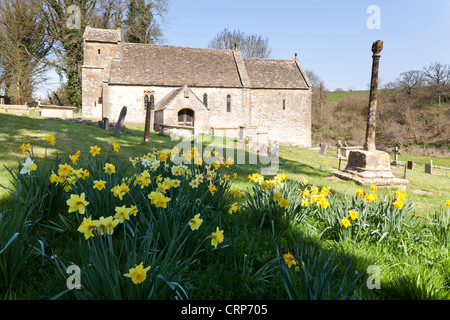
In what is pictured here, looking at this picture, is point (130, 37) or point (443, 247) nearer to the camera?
point (443, 247)

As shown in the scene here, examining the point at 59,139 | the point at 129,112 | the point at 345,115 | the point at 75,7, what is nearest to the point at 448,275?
the point at 59,139

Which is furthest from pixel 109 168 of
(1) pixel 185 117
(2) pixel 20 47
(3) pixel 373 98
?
(2) pixel 20 47

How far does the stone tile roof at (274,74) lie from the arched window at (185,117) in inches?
330

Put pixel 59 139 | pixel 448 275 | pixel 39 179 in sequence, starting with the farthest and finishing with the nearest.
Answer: pixel 59 139 → pixel 39 179 → pixel 448 275

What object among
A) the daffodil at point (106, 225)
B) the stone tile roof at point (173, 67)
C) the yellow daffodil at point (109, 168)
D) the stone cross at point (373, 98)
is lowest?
the daffodil at point (106, 225)

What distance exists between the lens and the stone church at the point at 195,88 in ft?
84.8

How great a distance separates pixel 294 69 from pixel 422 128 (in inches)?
679

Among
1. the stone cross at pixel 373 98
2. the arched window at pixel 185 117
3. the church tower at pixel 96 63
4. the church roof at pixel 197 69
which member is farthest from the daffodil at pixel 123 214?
the church tower at pixel 96 63

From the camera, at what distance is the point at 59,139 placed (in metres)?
10.1

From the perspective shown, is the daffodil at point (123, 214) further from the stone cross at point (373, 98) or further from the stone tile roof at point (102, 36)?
the stone tile roof at point (102, 36)

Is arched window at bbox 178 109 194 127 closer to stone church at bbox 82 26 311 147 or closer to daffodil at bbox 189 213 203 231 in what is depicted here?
stone church at bbox 82 26 311 147

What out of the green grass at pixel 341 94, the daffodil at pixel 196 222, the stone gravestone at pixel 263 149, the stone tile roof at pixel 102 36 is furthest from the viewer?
the green grass at pixel 341 94

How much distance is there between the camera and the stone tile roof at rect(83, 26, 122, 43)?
28.5 metres
